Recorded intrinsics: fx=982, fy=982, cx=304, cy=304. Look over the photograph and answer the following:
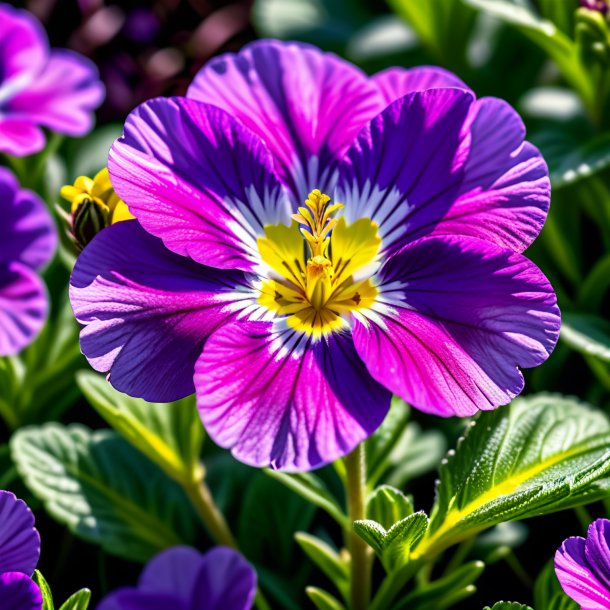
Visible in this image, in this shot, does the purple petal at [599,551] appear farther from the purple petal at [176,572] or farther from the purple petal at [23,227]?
the purple petal at [23,227]

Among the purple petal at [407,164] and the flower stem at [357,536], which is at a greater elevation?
the purple petal at [407,164]

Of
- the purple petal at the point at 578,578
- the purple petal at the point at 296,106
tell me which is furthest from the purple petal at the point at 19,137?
the purple petal at the point at 578,578

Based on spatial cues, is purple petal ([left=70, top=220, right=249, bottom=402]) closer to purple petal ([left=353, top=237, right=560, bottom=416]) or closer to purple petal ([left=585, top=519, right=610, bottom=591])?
purple petal ([left=353, top=237, right=560, bottom=416])

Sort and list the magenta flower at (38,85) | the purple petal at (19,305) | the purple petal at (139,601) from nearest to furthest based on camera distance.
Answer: the purple petal at (139,601) < the purple petal at (19,305) < the magenta flower at (38,85)

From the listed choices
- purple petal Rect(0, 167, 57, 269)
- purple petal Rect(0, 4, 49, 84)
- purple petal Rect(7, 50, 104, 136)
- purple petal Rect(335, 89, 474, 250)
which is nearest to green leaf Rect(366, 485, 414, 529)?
purple petal Rect(335, 89, 474, 250)

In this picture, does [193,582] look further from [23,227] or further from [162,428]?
[23,227]

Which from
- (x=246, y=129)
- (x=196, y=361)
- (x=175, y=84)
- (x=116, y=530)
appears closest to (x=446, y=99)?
(x=246, y=129)

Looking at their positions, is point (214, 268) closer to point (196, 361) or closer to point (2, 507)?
point (196, 361)

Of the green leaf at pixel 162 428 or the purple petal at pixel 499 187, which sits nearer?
the purple petal at pixel 499 187
